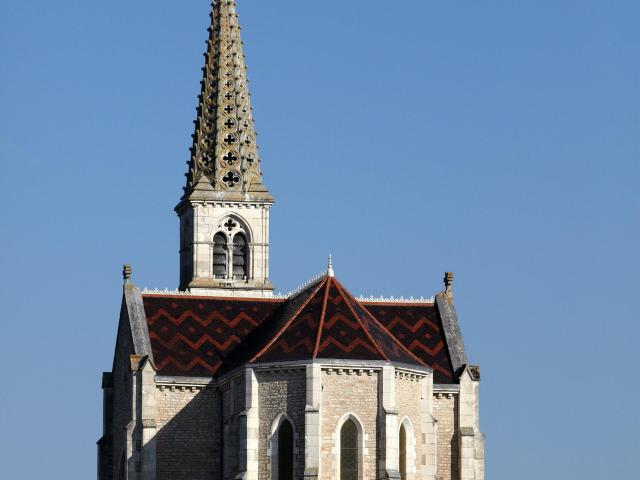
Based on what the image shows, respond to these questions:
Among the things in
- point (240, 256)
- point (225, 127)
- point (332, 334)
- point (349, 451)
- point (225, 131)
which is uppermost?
point (225, 127)

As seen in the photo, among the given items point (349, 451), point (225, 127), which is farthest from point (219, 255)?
point (349, 451)

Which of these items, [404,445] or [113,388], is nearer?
[404,445]

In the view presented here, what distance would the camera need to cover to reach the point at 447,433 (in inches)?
4577

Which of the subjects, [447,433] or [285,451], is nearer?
[285,451]

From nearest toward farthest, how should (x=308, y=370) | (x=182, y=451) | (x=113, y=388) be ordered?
(x=308, y=370) → (x=182, y=451) → (x=113, y=388)

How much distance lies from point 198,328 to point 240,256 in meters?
9.70

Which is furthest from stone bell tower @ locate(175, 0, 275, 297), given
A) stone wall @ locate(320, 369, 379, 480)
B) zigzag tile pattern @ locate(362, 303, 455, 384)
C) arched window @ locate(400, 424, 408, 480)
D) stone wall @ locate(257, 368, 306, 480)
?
stone wall @ locate(320, 369, 379, 480)

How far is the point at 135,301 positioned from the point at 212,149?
38.2ft

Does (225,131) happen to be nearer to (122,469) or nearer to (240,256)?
(240,256)

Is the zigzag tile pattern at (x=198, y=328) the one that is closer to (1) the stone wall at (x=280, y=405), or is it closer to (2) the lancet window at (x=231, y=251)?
(1) the stone wall at (x=280, y=405)

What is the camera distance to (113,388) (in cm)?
12144

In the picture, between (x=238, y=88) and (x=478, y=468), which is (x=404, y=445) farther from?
(x=238, y=88)

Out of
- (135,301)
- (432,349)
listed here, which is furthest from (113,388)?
(432,349)

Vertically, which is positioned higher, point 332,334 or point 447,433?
point 332,334
